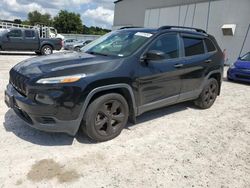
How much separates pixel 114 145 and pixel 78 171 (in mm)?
838

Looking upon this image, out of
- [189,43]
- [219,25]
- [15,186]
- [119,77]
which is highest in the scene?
[219,25]

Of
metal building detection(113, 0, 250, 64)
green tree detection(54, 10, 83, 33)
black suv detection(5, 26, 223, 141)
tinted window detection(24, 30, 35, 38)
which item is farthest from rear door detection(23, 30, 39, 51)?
green tree detection(54, 10, 83, 33)

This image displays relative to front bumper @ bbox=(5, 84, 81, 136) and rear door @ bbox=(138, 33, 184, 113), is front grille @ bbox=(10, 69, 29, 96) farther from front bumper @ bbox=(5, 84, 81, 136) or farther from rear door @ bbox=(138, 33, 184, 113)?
rear door @ bbox=(138, 33, 184, 113)

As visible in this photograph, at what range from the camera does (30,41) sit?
53.0ft

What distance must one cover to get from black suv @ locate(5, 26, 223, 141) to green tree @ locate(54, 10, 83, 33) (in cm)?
6524

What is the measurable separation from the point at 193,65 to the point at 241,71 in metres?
5.86

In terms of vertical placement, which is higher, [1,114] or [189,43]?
[189,43]

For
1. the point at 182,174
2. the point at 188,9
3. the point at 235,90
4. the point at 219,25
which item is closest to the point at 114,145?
the point at 182,174

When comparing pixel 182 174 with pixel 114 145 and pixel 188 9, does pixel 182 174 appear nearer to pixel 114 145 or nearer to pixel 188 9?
pixel 114 145

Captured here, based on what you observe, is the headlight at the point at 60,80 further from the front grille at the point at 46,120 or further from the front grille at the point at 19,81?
the front grille at the point at 46,120

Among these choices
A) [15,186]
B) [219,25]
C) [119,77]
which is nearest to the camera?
[15,186]

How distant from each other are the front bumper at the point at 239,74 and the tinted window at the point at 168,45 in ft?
20.6

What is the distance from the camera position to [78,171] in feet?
10.4

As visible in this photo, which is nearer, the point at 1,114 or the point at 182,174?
the point at 182,174
